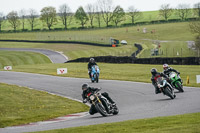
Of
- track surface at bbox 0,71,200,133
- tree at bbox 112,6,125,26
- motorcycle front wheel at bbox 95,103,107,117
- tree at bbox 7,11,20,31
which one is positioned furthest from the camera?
tree at bbox 7,11,20,31

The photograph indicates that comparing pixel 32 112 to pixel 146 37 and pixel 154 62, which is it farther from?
pixel 146 37

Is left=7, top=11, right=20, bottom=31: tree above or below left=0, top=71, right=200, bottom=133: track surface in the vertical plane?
above

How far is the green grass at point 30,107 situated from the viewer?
16.2 meters

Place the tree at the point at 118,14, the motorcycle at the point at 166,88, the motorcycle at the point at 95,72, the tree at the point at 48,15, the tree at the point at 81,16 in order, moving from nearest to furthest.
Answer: the motorcycle at the point at 166,88 → the motorcycle at the point at 95,72 → the tree at the point at 118,14 → the tree at the point at 48,15 → the tree at the point at 81,16

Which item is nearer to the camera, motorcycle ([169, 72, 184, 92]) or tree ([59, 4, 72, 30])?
motorcycle ([169, 72, 184, 92])

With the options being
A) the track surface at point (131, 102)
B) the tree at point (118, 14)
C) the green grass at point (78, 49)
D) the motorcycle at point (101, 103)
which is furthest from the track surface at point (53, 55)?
the tree at point (118, 14)

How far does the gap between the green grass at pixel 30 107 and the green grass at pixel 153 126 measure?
4.32 metres

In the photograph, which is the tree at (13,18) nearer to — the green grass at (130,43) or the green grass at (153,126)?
the green grass at (130,43)

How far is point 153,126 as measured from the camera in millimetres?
11523

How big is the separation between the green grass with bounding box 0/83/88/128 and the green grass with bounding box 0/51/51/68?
4381 cm

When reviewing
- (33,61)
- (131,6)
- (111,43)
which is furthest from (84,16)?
(33,61)

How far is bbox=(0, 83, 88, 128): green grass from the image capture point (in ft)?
53.2

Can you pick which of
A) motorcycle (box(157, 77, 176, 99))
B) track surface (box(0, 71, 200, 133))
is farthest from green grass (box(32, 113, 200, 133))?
motorcycle (box(157, 77, 176, 99))

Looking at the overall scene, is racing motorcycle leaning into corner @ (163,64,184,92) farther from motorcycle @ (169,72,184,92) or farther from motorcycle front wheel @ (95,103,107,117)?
motorcycle front wheel @ (95,103,107,117)
